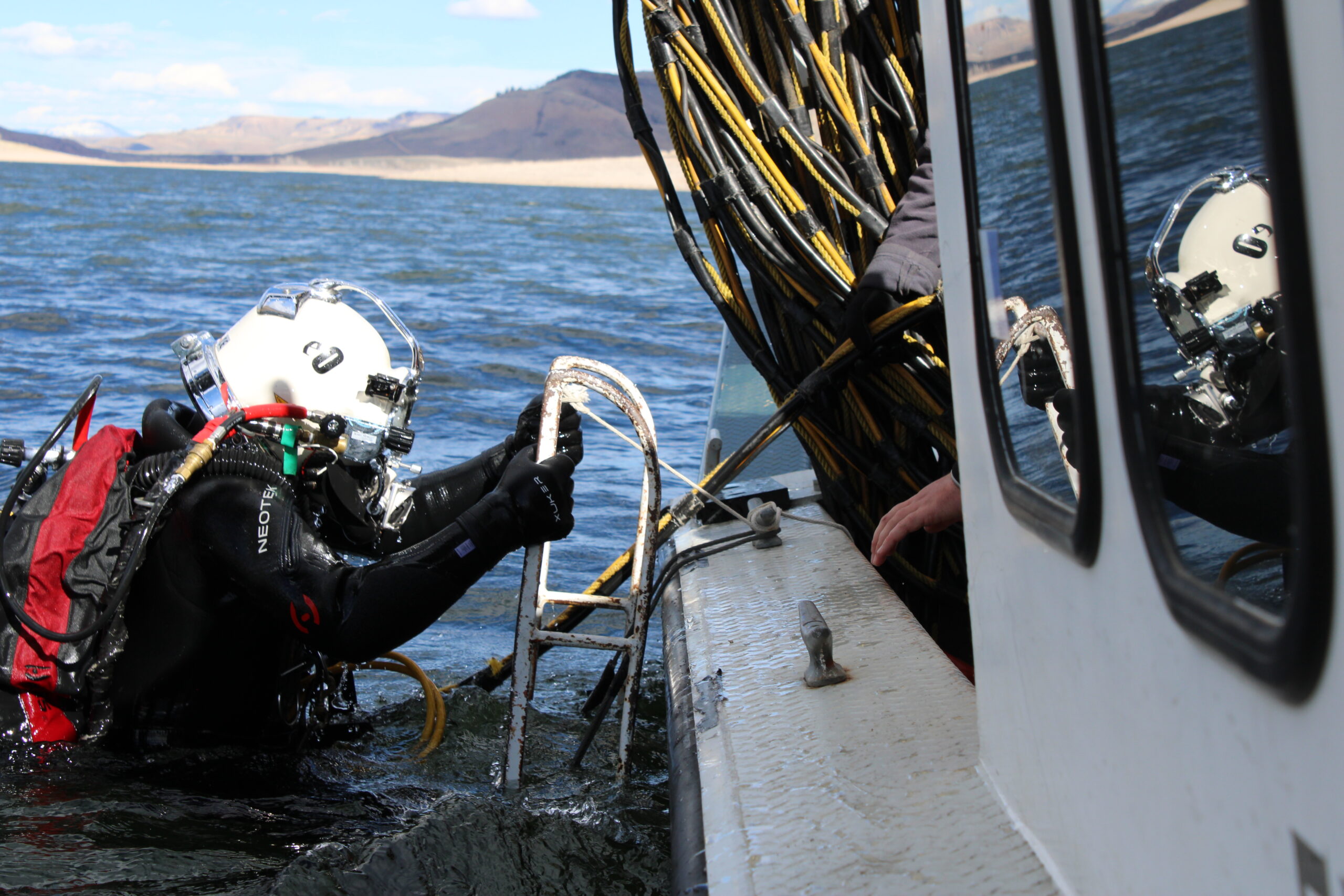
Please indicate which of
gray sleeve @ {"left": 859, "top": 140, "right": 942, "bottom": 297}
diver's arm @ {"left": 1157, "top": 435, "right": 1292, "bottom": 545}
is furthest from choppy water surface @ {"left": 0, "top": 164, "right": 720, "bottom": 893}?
diver's arm @ {"left": 1157, "top": 435, "right": 1292, "bottom": 545}

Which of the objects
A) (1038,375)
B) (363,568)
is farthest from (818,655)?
(363,568)

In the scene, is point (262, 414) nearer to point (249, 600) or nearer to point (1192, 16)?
point (249, 600)

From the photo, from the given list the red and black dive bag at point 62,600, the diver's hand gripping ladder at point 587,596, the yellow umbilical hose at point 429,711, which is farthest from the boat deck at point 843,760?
the red and black dive bag at point 62,600

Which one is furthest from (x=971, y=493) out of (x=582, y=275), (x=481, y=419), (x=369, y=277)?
(x=582, y=275)

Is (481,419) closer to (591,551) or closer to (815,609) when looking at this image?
(591,551)

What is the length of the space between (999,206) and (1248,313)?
0.37 meters

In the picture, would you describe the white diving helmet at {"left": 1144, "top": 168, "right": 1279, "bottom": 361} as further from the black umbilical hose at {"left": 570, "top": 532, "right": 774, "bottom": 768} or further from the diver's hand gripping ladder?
the black umbilical hose at {"left": 570, "top": 532, "right": 774, "bottom": 768}

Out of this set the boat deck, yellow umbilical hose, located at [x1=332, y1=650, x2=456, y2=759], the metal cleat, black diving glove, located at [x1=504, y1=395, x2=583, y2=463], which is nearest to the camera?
the boat deck

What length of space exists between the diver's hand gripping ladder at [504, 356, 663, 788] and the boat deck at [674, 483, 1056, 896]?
0.15 meters

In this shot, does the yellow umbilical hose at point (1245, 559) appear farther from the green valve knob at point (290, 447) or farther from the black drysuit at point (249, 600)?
the green valve knob at point (290, 447)

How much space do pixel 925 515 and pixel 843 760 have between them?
0.52 m

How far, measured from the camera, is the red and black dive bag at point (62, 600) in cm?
225

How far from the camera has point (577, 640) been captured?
7.24ft

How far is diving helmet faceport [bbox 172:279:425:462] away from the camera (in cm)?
260
